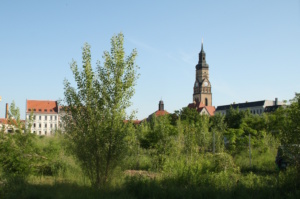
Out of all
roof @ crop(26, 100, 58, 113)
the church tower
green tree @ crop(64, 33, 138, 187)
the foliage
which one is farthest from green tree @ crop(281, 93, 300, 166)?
the church tower

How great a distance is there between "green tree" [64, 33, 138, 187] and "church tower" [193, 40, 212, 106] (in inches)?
5682

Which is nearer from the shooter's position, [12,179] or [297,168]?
[297,168]

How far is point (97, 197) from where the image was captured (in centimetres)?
884

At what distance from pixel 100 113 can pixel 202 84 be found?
149m

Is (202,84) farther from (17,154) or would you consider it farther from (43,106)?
(17,154)

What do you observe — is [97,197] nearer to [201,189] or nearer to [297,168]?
[201,189]

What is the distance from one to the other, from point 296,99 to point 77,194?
706 cm

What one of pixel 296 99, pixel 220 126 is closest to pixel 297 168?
pixel 296 99

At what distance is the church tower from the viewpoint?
511ft

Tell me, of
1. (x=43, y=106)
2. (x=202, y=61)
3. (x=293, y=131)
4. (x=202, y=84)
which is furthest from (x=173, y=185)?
(x=202, y=61)

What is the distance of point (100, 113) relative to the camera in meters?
Result: 10.6

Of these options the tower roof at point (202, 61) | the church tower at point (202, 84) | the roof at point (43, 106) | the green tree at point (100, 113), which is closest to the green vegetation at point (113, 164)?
the green tree at point (100, 113)

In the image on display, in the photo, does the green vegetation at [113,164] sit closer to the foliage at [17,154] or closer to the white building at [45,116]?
the foliage at [17,154]

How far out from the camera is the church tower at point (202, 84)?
15575cm
